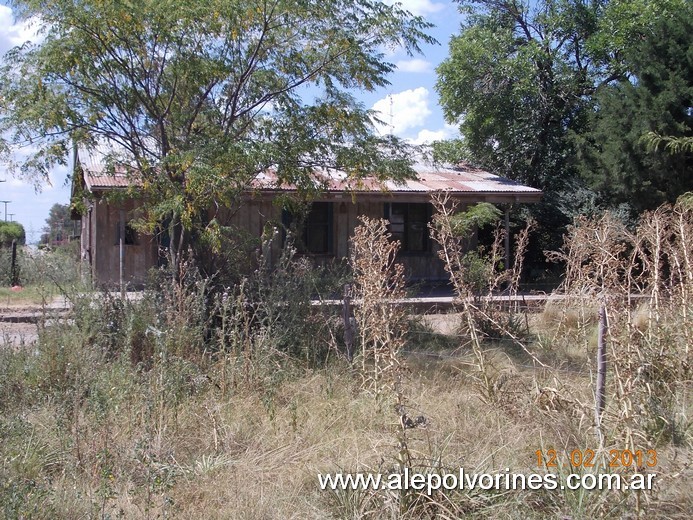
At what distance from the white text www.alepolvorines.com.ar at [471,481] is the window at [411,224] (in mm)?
14713

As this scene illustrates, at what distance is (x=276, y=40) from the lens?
9148 mm

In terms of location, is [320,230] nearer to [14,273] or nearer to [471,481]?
[14,273]

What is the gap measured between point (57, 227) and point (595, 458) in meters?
53.6

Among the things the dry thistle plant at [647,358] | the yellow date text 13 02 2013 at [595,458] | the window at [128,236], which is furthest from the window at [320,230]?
the yellow date text 13 02 2013 at [595,458]

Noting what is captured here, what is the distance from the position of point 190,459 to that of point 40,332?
8.12ft

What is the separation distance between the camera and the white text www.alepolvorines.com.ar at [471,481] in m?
3.92

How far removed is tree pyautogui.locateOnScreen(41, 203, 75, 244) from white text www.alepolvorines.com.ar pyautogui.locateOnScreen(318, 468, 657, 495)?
32.8 m

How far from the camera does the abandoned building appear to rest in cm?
1603

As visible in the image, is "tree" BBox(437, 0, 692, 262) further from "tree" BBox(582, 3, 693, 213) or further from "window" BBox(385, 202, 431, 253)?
"window" BBox(385, 202, 431, 253)

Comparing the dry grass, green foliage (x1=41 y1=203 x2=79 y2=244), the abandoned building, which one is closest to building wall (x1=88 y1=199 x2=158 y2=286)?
the abandoned building

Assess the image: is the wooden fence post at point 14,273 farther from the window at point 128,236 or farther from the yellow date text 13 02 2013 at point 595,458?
the yellow date text 13 02 2013 at point 595,458

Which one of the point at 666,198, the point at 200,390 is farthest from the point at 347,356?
the point at 666,198

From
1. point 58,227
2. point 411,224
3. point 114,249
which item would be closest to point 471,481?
point 114,249

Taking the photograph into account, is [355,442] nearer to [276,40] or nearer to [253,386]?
[253,386]
